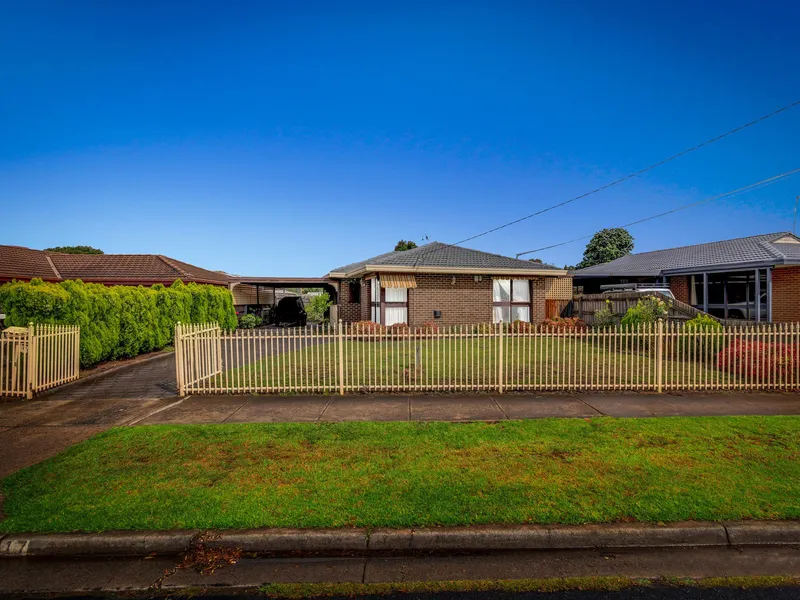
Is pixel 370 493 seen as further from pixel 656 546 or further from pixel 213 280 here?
pixel 213 280

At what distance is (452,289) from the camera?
18.4 metres

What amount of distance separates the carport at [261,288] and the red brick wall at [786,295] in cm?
1955

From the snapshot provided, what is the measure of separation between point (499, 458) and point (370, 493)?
168cm

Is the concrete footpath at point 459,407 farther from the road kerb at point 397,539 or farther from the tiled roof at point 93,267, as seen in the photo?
the tiled roof at point 93,267

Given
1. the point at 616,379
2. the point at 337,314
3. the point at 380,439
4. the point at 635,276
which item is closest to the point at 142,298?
the point at 337,314

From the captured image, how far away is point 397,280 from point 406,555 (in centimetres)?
1456

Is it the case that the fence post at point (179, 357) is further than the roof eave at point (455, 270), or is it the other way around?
the roof eave at point (455, 270)

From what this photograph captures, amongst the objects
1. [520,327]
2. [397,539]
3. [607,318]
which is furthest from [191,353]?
[607,318]

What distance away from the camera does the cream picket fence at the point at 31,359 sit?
27.7ft

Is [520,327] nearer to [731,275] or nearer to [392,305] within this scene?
[392,305]

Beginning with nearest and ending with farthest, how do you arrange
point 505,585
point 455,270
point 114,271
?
point 505,585, point 455,270, point 114,271

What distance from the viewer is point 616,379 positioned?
962 centimetres

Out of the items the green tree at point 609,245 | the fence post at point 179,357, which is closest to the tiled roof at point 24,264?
the fence post at point 179,357

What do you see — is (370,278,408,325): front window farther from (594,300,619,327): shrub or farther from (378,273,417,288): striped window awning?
(594,300,619,327): shrub
